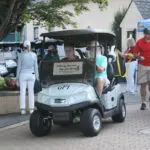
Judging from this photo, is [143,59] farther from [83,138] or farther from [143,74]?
[83,138]

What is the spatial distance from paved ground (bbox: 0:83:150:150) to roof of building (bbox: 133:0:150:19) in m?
16.9

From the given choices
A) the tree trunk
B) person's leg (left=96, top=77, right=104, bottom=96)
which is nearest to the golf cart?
person's leg (left=96, top=77, right=104, bottom=96)

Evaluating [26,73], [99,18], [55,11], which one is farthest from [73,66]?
[99,18]

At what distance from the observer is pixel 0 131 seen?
9.48m

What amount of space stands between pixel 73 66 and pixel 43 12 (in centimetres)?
556

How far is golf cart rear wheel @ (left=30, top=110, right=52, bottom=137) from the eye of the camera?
8.64m

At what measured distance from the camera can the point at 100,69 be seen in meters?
8.96

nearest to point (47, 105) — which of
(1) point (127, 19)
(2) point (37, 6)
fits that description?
(2) point (37, 6)

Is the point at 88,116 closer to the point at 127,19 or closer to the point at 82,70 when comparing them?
the point at 82,70

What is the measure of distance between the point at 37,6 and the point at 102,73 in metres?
5.58

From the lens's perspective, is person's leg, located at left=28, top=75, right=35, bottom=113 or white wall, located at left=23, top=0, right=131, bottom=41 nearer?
person's leg, located at left=28, top=75, right=35, bottom=113

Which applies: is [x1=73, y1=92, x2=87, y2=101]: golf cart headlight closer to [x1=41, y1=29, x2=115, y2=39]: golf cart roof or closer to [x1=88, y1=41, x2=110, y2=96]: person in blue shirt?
[x1=88, y1=41, x2=110, y2=96]: person in blue shirt

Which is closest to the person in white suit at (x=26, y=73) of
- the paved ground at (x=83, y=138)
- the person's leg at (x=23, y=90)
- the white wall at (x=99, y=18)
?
the person's leg at (x=23, y=90)

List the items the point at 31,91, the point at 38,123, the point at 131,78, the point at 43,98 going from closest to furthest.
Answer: the point at 38,123
the point at 43,98
the point at 31,91
the point at 131,78
